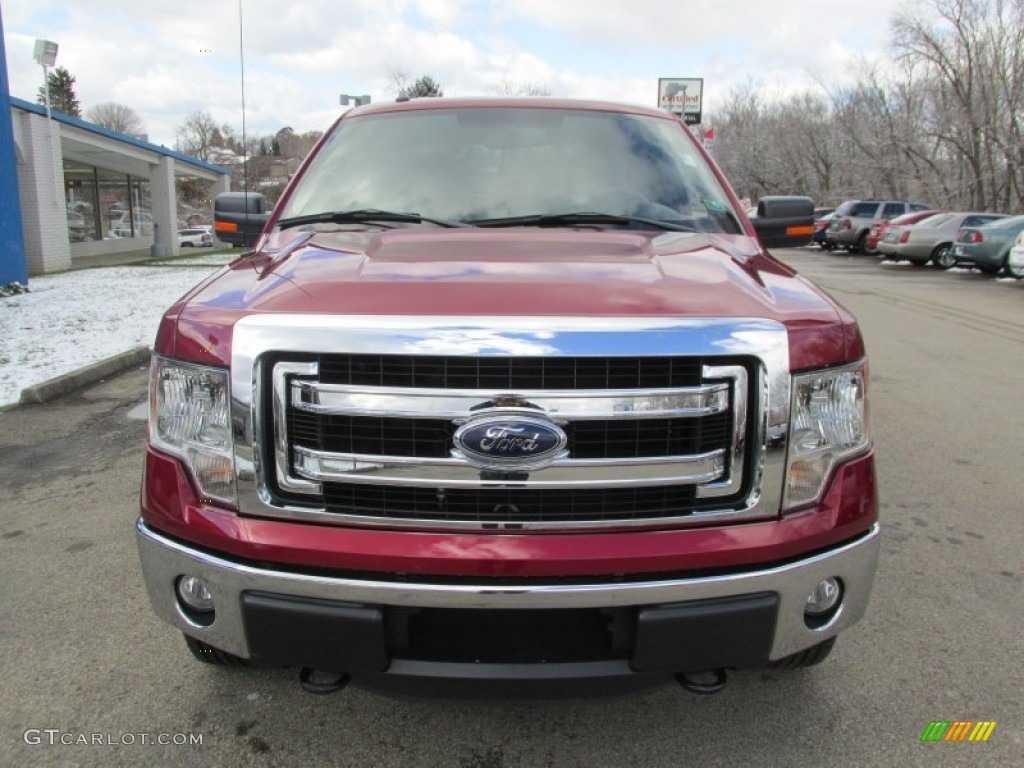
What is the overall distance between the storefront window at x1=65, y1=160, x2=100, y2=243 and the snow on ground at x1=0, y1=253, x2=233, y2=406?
10618 millimetres

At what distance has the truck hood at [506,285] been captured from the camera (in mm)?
1836

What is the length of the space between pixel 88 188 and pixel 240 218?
2643 centimetres

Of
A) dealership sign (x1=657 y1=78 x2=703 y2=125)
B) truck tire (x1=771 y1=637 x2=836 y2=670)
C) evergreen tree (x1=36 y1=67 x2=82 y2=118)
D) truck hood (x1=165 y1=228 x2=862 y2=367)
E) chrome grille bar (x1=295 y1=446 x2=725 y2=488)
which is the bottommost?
truck tire (x1=771 y1=637 x2=836 y2=670)

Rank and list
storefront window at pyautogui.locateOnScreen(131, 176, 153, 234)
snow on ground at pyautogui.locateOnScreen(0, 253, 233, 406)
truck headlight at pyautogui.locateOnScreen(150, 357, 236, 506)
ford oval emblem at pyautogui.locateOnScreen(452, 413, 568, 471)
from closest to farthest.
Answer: ford oval emblem at pyautogui.locateOnScreen(452, 413, 568, 471), truck headlight at pyautogui.locateOnScreen(150, 357, 236, 506), snow on ground at pyautogui.locateOnScreen(0, 253, 233, 406), storefront window at pyautogui.locateOnScreen(131, 176, 153, 234)

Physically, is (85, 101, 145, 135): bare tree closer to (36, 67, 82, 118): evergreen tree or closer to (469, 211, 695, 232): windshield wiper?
(36, 67, 82, 118): evergreen tree

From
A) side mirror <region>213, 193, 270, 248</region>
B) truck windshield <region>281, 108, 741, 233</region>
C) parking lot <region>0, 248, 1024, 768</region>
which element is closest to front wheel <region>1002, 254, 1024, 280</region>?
parking lot <region>0, 248, 1024, 768</region>

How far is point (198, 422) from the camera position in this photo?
1.92m

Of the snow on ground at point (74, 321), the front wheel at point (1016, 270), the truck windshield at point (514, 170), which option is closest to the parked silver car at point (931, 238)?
the front wheel at point (1016, 270)

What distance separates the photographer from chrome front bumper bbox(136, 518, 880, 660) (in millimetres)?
1761

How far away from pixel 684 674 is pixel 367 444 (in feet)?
3.17

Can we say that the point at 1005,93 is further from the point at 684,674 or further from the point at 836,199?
the point at 684,674

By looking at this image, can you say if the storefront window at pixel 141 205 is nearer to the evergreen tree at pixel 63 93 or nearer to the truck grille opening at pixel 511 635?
the truck grille opening at pixel 511 635

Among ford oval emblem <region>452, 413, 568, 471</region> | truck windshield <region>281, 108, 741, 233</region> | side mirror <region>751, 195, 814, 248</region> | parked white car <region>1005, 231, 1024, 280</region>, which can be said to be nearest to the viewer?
ford oval emblem <region>452, 413, 568, 471</region>

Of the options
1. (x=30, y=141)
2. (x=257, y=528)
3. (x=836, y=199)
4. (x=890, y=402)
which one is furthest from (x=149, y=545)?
(x=836, y=199)
